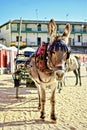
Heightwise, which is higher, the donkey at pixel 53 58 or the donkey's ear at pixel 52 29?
the donkey's ear at pixel 52 29

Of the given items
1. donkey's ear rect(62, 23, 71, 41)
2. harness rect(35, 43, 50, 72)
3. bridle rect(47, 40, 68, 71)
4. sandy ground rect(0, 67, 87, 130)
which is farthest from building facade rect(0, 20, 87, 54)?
bridle rect(47, 40, 68, 71)

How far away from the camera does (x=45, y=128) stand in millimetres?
6406

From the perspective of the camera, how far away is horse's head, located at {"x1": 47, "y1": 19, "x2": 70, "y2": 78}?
5.89 metres

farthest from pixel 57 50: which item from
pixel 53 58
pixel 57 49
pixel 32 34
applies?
pixel 32 34

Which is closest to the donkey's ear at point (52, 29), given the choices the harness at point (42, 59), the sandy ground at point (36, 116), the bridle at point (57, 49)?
the bridle at point (57, 49)

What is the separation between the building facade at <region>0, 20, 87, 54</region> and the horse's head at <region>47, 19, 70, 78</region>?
57289mm

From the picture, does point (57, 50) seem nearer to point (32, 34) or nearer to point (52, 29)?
point (52, 29)

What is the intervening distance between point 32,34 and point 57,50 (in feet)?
200

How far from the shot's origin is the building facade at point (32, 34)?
65.3 metres

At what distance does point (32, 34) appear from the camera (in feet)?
218

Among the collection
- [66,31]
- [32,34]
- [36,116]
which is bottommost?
[36,116]

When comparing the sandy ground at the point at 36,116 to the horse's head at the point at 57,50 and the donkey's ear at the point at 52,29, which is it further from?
the donkey's ear at the point at 52,29

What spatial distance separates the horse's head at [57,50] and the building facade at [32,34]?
5729cm

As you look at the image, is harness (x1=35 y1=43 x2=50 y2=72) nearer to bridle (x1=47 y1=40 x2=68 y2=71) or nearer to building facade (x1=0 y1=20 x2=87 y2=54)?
bridle (x1=47 y1=40 x2=68 y2=71)
